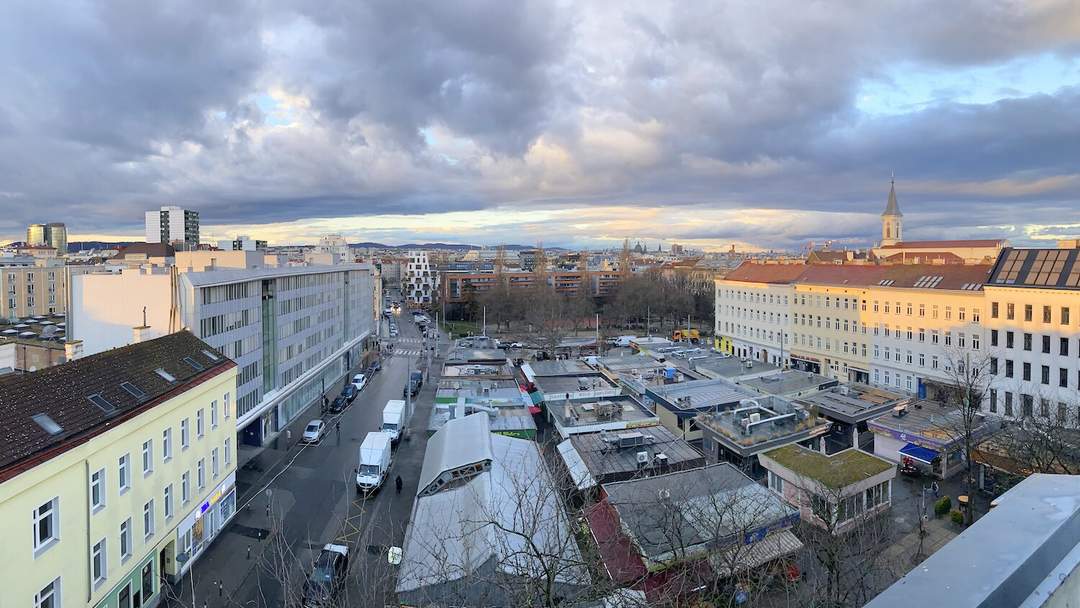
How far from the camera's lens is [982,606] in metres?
1.72

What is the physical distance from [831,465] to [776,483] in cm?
159

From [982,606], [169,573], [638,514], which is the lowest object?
[169,573]

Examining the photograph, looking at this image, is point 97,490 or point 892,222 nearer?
point 97,490

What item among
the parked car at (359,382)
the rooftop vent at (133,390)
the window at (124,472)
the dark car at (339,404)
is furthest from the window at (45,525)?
the parked car at (359,382)

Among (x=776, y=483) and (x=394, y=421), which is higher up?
(x=394, y=421)

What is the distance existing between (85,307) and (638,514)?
19.2 meters

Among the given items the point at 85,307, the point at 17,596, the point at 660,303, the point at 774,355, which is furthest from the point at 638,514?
the point at 660,303

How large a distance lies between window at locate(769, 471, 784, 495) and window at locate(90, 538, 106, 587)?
1604 centimetres

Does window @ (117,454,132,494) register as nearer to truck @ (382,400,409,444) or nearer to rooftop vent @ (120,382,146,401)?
rooftop vent @ (120,382,146,401)

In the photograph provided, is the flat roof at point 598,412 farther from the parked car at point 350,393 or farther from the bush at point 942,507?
the parked car at point 350,393

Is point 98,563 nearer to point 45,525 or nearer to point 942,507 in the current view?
point 45,525

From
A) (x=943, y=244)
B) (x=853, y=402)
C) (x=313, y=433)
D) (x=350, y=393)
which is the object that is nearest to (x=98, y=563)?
(x=313, y=433)

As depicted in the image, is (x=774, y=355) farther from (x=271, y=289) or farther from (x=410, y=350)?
(x=271, y=289)

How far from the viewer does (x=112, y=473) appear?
11.5 meters
